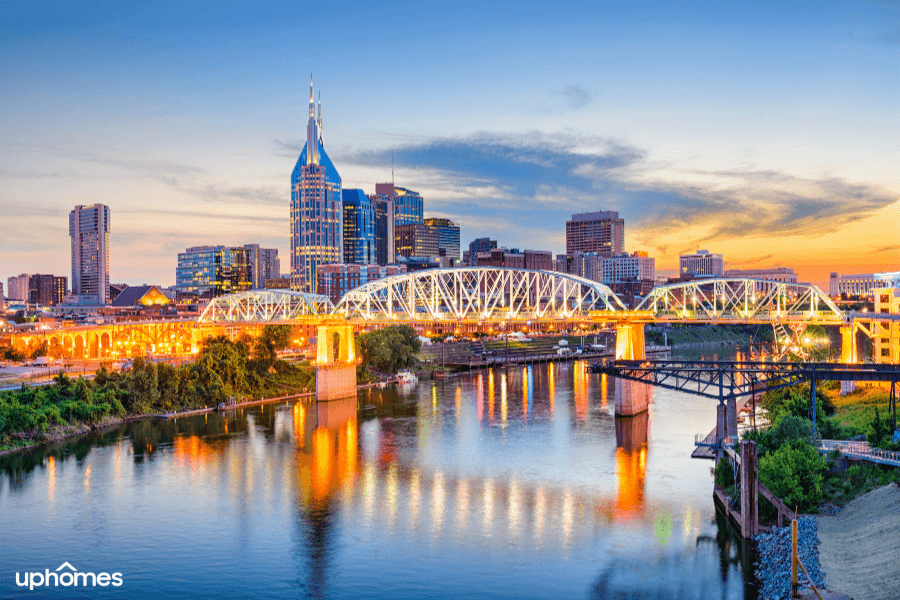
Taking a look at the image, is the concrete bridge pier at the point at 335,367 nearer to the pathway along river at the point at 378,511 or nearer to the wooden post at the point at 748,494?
the pathway along river at the point at 378,511

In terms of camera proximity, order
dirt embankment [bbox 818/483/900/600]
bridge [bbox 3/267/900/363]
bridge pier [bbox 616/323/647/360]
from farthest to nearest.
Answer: bridge [bbox 3/267/900/363]
bridge pier [bbox 616/323/647/360]
dirt embankment [bbox 818/483/900/600]

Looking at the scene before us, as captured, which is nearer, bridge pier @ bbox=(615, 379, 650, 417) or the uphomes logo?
the uphomes logo

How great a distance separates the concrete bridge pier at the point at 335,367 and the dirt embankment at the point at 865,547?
177 feet

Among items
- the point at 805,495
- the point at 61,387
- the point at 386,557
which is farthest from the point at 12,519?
the point at 805,495

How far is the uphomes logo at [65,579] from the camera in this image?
95.0ft

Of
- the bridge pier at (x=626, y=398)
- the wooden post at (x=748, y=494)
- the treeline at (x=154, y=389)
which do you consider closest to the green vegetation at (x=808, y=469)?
the wooden post at (x=748, y=494)

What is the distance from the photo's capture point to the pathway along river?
29.3m

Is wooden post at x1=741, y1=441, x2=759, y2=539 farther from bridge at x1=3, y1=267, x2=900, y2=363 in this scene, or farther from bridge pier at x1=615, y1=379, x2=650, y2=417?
bridge at x1=3, y1=267, x2=900, y2=363

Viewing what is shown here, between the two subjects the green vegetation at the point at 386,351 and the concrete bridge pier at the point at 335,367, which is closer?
the concrete bridge pier at the point at 335,367

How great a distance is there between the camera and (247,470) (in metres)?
46.6

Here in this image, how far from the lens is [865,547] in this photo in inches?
1091

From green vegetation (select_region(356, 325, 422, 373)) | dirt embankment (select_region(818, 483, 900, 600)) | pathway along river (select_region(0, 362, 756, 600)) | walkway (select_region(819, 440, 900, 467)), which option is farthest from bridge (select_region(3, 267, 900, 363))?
dirt embankment (select_region(818, 483, 900, 600))

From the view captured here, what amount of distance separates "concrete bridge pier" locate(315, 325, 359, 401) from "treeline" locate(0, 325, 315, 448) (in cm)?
556

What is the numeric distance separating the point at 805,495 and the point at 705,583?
289 inches
